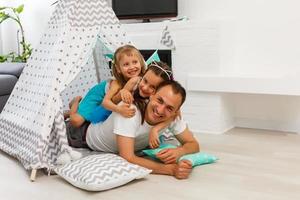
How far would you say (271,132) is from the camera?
3.09 metres

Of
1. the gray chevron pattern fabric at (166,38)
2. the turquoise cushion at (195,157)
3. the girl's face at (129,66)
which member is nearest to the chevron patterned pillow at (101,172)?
the turquoise cushion at (195,157)

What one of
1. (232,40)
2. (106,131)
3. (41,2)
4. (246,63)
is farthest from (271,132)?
(41,2)

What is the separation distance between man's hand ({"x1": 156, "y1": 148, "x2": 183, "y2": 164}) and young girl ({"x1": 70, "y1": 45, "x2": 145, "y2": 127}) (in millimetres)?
305

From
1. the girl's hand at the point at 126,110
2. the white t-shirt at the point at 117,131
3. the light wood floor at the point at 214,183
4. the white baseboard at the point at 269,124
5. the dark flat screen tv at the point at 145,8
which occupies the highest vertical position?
the dark flat screen tv at the point at 145,8

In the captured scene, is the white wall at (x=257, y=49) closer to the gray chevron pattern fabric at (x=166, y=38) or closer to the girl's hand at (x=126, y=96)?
the gray chevron pattern fabric at (x=166, y=38)

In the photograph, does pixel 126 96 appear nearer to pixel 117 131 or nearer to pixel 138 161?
pixel 117 131

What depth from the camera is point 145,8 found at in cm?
358

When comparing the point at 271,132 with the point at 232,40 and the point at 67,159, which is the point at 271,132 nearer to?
the point at 232,40

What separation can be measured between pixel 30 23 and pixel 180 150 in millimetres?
3056

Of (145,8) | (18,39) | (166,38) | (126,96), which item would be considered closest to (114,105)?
(126,96)

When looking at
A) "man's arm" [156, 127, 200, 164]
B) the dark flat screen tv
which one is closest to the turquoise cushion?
"man's arm" [156, 127, 200, 164]

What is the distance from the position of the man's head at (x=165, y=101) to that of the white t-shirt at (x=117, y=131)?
0.10 m

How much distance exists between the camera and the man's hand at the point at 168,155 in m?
2.16

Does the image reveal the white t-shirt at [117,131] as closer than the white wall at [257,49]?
Yes
